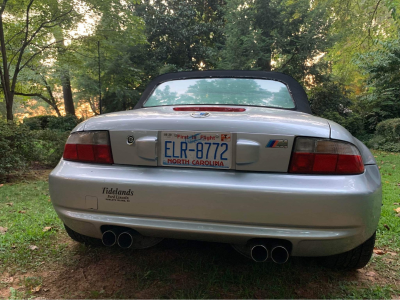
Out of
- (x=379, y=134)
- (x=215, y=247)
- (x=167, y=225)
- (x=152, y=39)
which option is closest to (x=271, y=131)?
(x=167, y=225)

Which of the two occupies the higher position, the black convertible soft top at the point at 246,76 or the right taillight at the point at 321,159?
the black convertible soft top at the point at 246,76

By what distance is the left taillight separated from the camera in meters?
1.82

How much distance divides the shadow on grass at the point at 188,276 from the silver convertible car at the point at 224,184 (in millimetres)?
304

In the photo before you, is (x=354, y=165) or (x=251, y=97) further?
(x=251, y=97)

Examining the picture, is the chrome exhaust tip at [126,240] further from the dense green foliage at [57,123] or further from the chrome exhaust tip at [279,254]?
the dense green foliage at [57,123]

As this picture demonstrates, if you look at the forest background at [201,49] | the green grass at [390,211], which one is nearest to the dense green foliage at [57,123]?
the forest background at [201,49]

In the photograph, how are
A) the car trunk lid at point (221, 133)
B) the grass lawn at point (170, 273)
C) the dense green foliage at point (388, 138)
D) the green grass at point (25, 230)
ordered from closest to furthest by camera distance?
the car trunk lid at point (221, 133) → the grass lawn at point (170, 273) → the green grass at point (25, 230) → the dense green foliage at point (388, 138)

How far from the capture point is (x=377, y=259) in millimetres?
2350

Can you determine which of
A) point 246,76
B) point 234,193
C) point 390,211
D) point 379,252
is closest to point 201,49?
point 246,76

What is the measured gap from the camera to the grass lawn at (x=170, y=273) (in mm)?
1853

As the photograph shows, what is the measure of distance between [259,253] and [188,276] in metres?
0.65

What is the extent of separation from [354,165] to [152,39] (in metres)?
17.6

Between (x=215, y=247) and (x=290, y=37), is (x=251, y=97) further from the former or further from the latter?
(x=290, y=37)

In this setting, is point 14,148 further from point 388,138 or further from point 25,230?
point 388,138
